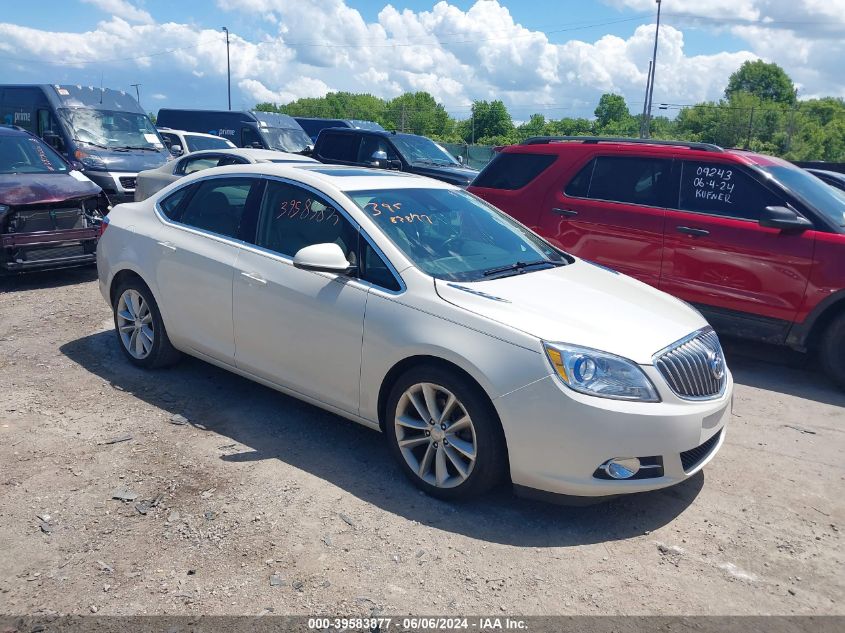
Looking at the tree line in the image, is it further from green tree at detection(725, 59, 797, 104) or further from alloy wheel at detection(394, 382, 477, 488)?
alloy wheel at detection(394, 382, 477, 488)

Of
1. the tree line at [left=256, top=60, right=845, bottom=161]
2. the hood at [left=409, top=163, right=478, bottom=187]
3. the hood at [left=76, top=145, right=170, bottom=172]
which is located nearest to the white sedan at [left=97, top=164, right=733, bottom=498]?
the hood at [left=76, top=145, right=170, bottom=172]

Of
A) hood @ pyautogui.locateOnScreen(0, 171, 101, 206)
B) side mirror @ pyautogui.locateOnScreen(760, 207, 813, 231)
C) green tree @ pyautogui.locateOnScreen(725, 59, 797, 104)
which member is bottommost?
hood @ pyautogui.locateOnScreen(0, 171, 101, 206)

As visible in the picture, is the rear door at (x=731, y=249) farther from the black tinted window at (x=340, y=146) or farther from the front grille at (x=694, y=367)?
the black tinted window at (x=340, y=146)

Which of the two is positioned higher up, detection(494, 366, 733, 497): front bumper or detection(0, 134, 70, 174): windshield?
detection(0, 134, 70, 174): windshield

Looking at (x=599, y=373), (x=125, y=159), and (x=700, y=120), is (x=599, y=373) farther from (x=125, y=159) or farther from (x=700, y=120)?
(x=700, y=120)

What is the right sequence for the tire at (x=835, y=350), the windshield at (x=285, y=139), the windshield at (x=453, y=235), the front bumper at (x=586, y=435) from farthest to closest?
the windshield at (x=285, y=139) → the tire at (x=835, y=350) → the windshield at (x=453, y=235) → the front bumper at (x=586, y=435)

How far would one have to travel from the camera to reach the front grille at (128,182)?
11.8m

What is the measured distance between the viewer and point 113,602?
2947mm

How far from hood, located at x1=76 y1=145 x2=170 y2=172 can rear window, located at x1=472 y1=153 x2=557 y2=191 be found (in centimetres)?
692

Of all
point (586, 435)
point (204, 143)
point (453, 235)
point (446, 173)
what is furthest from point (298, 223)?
point (204, 143)

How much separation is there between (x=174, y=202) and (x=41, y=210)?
145 inches

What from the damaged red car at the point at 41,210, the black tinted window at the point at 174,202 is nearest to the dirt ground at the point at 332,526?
the black tinted window at the point at 174,202

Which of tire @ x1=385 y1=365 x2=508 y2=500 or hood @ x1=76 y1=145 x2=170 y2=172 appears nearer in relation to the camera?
tire @ x1=385 y1=365 x2=508 y2=500

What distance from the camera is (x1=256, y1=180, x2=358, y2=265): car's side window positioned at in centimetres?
Answer: 433
